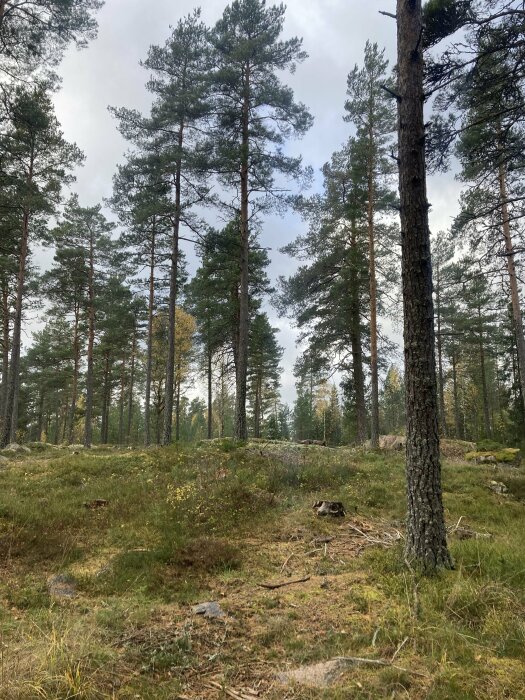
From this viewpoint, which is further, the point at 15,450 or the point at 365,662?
the point at 15,450

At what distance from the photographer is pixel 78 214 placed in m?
24.1

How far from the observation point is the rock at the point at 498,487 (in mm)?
9852

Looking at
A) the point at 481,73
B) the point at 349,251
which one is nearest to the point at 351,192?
the point at 349,251

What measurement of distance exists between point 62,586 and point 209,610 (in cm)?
193

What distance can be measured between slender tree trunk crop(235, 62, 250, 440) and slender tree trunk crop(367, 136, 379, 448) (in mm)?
5226

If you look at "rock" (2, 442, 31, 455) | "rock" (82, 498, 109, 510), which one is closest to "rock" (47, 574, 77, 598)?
"rock" (82, 498, 109, 510)

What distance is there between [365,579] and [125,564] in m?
3.09

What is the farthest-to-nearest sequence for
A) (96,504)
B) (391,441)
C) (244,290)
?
(391,441) → (244,290) → (96,504)

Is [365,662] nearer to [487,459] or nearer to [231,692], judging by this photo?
[231,692]

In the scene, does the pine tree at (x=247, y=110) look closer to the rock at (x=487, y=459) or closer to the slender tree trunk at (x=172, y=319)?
the slender tree trunk at (x=172, y=319)

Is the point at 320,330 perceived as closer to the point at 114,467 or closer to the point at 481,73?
the point at 114,467

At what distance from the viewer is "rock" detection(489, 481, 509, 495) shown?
9.85 meters

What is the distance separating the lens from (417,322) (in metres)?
5.18

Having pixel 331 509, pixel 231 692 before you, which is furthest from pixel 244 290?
pixel 231 692
